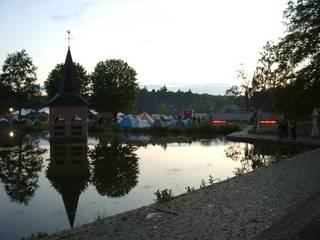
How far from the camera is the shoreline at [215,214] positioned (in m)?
7.76

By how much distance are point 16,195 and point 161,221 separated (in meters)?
6.69

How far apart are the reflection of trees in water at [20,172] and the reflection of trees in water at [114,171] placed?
231 cm

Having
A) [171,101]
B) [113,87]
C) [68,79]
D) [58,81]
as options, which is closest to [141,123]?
[113,87]

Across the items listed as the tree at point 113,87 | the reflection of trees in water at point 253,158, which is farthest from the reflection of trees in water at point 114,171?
the tree at point 113,87

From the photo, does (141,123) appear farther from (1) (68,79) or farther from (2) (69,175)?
(2) (69,175)

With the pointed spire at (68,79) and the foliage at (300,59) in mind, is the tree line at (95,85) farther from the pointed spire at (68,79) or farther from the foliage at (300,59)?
the foliage at (300,59)

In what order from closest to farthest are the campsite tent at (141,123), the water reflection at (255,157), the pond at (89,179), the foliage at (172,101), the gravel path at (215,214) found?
1. the gravel path at (215,214)
2. the pond at (89,179)
3. the water reflection at (255,157)
4. the campsite tent at (141,123)
5. the foliage at (172,101)

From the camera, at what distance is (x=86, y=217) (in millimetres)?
10688

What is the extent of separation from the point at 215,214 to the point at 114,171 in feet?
31.5

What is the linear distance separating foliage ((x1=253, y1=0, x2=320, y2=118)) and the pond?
10.2ft

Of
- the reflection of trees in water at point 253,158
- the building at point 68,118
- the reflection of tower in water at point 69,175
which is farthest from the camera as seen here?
the building at point 68,118

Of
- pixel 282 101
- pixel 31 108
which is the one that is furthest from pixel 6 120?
pixel 282 101

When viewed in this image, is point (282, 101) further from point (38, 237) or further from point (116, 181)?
point (38, 237)

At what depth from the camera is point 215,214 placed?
895cm
